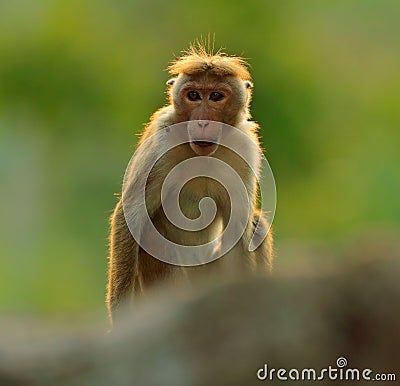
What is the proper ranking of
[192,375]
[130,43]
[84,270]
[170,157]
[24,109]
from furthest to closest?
1. [130,43]
2. [24,109]
3. [84,270]
4. [170,157]
5. [192,375]

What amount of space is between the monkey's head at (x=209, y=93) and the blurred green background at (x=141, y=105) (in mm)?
15597

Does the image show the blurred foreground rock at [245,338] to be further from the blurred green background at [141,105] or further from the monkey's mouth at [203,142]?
the blurred green background at [141,105]

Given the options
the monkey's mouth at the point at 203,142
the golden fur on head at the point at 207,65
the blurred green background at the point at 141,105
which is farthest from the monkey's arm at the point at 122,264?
the blurred green background at the point at 141,105

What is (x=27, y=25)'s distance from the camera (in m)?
31.6

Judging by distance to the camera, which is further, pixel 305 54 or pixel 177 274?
pixel 305 54

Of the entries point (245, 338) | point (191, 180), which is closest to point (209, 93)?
point (191, 180)

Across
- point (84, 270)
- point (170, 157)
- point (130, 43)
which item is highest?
point (130, 43)

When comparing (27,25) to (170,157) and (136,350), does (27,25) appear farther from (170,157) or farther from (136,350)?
(136,350)

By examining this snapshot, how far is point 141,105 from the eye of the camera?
30.1 meters

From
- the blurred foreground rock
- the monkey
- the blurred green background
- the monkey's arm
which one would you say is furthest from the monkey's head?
the blurred green background

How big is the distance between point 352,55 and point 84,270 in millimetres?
10595

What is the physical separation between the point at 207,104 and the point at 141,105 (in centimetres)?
2116

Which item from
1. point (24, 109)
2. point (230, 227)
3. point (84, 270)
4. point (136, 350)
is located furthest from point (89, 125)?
point (136, 350)

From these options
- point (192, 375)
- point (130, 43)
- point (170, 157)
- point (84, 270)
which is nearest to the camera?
point (192, 375)
